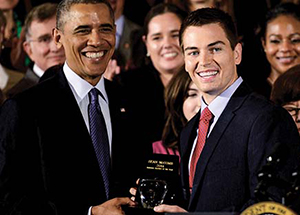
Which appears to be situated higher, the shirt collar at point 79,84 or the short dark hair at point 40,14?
the short dark hair at point 40,14

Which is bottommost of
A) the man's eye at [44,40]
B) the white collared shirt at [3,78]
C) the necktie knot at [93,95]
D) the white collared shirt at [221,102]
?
the white collared shirt at [221,102]

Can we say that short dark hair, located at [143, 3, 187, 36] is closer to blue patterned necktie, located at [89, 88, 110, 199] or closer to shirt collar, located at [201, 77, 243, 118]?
blue patterned necktie, located at [89, 88, 110, 199]

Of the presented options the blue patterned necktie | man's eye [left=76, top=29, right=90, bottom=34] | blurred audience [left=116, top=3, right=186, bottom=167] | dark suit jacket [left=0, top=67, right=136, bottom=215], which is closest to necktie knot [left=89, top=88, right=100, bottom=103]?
the blue patterned necktie

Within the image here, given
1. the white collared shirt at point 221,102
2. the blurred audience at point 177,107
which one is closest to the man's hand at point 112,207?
the white collared shirt at point 221,102

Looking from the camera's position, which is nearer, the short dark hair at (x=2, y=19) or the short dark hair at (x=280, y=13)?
the short dark hair at (x=280, y=13)

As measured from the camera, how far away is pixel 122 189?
359 centimetres

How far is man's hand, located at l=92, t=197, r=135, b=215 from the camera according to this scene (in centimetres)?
336

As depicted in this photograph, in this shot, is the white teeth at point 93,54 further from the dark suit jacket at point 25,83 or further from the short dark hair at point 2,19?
the short dark hair at point 2,19

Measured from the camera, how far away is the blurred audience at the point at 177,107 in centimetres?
464

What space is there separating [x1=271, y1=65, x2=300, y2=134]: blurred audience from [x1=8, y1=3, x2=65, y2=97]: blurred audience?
2092mm

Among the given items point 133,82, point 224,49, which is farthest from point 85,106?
point 133,82

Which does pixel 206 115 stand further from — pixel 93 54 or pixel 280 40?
pixel 280 40

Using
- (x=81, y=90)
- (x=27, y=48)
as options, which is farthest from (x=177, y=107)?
(x=27, y=48)

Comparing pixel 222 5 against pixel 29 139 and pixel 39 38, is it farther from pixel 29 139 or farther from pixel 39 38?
pixel 29 139
